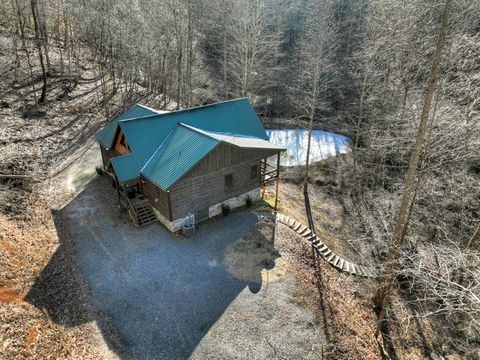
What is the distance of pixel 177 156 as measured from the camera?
54.1 ft

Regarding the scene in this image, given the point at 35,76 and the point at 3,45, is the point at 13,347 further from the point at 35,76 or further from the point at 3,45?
the point at 3,45

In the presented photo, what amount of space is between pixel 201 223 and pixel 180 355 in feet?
24.6

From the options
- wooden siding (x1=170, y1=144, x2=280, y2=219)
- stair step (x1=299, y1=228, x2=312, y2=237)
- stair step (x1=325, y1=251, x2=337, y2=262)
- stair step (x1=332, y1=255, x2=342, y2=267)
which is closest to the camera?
wooden siding (x1=170, y1=144, x2=280, y2=219)

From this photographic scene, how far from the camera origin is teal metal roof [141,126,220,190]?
15.7 m

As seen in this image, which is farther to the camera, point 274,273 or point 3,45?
point 3,45

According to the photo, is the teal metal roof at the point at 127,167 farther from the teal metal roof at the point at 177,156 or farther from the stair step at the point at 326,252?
the stair step at the point at 326,252

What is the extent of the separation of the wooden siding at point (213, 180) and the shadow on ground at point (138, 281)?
4.42 feet

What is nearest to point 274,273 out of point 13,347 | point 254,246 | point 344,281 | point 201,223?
point 254,246

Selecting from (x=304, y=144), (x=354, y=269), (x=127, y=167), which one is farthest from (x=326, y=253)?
(x=304, y=144)

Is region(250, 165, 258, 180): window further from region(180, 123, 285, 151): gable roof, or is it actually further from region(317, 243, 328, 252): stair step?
region(317, 243, 328, 252): stair step

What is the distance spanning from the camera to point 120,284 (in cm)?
1320

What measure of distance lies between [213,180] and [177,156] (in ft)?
7.42

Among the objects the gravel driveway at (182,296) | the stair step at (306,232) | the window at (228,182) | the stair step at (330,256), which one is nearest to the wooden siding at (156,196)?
the gravel driveway at (182,296)

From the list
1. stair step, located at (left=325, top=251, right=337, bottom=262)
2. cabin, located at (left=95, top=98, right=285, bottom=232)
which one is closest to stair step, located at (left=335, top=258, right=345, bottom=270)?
stair step, located at (left=325, top=251, right=337, bottom=262)
